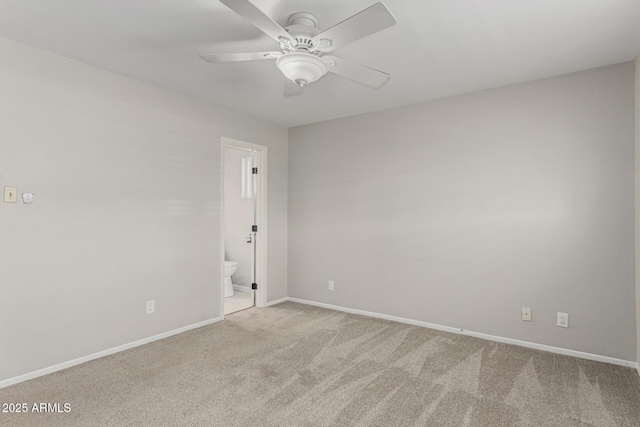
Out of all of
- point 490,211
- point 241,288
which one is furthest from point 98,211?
point 490,211

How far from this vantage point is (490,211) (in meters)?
3.30

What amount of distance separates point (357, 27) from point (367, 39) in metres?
0.76

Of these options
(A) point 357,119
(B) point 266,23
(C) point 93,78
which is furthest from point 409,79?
(C) point 93,78

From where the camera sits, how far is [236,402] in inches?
86.0

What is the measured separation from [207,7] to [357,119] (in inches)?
96.3

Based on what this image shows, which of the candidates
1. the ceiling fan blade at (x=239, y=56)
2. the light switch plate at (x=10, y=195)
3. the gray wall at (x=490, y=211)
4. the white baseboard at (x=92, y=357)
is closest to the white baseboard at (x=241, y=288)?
the gray wall at (x=490, y=211)

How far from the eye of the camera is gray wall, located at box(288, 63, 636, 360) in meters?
2.77

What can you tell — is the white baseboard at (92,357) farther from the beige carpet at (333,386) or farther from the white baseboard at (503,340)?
the white baseboard at (503,340)

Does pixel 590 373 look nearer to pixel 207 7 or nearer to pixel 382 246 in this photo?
pixel 382 246

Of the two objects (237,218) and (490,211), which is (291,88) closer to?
(490,211)

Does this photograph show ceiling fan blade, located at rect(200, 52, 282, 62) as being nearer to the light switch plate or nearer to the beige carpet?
the light switch plate

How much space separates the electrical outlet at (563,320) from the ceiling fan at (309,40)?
2.52 meters

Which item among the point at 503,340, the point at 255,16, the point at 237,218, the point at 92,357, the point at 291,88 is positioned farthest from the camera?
the point at 237,218

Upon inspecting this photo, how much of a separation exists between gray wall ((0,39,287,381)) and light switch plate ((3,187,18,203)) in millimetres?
55
